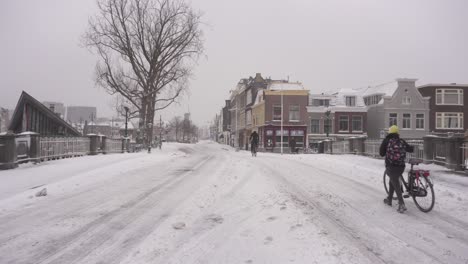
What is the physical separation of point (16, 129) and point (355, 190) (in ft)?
85.7

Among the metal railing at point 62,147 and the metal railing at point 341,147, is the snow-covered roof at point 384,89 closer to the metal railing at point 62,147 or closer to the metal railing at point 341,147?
the metal railing at point 341,147

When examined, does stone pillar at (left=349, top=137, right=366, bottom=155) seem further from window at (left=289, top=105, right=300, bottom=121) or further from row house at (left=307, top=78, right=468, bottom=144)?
window at (left=289, top=105, right=300, bottom=121)

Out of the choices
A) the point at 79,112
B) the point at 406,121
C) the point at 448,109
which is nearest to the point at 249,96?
the point at 406,121

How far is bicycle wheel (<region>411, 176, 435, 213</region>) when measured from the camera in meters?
7.56

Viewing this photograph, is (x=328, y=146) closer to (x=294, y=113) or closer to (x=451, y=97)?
(x=294, y=113)

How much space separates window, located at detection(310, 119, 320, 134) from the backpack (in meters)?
49.7

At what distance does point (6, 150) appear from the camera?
1430cm

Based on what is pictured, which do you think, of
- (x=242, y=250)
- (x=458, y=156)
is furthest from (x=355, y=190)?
(x=458, y=156)

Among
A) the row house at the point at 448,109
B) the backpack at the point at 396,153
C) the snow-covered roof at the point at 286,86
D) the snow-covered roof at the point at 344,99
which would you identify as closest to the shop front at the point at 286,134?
the snow-covered roof at the point at 286,86

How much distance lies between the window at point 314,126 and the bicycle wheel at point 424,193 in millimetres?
49737

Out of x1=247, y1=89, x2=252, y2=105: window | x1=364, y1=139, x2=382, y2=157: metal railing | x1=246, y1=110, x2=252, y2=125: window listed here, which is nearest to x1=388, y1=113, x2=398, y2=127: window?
x1=246, y1=110, x2=252, y2=125: window

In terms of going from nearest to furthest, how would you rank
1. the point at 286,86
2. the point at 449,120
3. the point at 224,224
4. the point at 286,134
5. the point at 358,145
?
the point at 224,224 < the point at 358,145 < the point at 286,134 < the point at 449,120 < the point at 286,86

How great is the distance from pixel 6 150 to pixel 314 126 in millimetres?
47182

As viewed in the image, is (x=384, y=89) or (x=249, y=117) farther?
(x=249, y=117)
